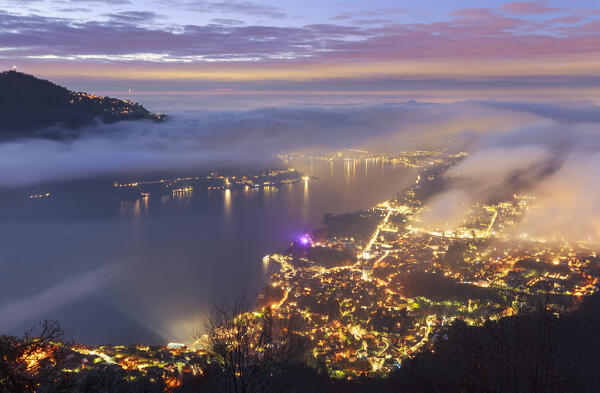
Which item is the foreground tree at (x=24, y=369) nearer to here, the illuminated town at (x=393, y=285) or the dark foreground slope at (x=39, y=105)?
the illuminated town at (x=393, y=285)

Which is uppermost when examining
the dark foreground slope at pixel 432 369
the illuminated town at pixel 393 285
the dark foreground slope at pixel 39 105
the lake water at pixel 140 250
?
the dark foreground slope at pixel 39 105

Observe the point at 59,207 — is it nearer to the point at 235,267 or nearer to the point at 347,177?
the point at 235,267

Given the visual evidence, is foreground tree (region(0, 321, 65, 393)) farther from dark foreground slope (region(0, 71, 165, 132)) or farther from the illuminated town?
dark foreground slope (region(0, 71, 165, 132))

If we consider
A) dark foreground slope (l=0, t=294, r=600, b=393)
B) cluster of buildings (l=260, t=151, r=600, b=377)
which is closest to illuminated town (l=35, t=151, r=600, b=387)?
cluster of buildings (l=260, t=151, r=600, b=377)

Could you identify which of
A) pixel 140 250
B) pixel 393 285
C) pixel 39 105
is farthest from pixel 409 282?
pixel 39 105

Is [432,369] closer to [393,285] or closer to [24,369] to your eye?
[393,285]

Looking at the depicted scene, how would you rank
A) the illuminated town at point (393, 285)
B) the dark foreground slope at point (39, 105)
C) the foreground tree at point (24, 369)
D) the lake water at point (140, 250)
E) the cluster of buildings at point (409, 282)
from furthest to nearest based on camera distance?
the dark foreground slope at point (39, 105)
the lake water at point (140, 250)
the cluster of buildings at point (409, 282)
the illuminated town at point (393, 285)
the foreground tree at point (24, 369)

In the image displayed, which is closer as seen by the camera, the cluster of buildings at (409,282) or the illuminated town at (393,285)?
the illuminated town at (393,285)

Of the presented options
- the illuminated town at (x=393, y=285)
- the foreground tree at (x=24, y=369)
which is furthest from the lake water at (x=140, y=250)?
the foreground tree at (x=24, y=369)
